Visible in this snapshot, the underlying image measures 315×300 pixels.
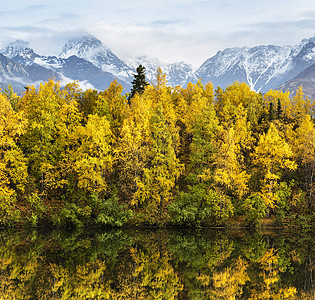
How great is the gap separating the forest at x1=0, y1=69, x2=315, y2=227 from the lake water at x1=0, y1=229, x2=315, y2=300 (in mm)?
5248

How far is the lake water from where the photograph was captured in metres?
29.4

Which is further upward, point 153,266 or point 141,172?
point 141,172

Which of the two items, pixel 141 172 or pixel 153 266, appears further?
pixel 141 172

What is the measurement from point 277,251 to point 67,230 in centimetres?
2825

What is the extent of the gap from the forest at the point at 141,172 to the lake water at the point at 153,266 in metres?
5.25

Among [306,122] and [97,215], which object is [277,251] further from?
[306,122]

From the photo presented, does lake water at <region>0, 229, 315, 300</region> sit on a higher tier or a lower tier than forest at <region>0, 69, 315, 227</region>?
lower

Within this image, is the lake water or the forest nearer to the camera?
the lake water

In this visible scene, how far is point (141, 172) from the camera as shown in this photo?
62.7 meters

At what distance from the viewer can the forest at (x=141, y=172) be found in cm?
5856

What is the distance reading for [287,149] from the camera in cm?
6144

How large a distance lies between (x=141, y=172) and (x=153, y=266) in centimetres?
2718

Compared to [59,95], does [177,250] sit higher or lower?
lower

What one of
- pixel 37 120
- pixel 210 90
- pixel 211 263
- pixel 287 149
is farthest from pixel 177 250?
pixel 210 90
